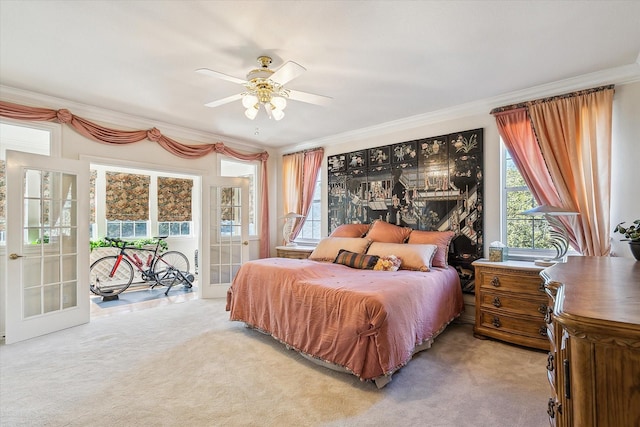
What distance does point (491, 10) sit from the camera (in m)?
1.96

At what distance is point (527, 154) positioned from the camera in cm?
322

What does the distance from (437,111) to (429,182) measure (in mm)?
897

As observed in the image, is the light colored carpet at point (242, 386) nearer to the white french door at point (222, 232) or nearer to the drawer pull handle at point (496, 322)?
the drawer pull handle at point (496, 322)

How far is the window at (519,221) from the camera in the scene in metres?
3.27

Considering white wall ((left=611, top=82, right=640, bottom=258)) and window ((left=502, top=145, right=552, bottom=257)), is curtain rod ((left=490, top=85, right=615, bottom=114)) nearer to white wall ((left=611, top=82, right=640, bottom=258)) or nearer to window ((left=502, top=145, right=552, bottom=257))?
white wall ((left=611, top=82, right=640, bottom=258))

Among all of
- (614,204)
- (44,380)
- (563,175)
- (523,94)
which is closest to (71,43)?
(44,380)

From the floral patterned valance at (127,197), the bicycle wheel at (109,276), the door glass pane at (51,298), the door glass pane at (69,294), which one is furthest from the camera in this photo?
the floral patterned valance at (127,197)

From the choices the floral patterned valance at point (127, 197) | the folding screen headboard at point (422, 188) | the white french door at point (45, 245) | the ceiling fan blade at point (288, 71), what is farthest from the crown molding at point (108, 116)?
the ceiling fan blade at point (288, 71)

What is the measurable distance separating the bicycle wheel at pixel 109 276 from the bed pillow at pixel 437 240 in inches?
186

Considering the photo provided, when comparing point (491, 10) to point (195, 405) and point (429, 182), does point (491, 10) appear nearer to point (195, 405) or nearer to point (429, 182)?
point (429, 182)

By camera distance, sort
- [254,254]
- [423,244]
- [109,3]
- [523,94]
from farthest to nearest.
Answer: [254,254] < [423,244] < [523,94] < [109,3]

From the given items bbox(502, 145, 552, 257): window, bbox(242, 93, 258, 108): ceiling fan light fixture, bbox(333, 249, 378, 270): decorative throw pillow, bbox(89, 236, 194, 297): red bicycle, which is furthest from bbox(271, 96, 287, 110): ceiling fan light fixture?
bbox(89, 236, 194, 297): red bicycle

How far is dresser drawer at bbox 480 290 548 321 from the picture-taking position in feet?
9.00

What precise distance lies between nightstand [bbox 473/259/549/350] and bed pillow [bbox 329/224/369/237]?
1.63 metres
